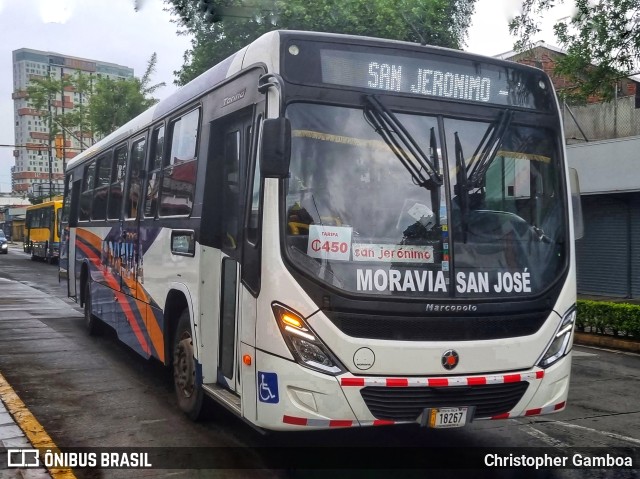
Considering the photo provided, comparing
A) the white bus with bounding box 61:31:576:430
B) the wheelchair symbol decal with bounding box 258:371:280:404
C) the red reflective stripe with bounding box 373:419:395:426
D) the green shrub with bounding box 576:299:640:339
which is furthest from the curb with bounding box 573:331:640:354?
the wheelchair symbol decal with bounding box 258:371:280:404

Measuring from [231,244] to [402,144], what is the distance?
164cm

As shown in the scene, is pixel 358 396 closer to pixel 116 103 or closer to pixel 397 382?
pixel 397 382

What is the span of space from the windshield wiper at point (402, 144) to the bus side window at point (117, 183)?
504 centimetres

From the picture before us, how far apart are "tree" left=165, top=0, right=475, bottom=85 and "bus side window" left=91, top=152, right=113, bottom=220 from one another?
9.59m

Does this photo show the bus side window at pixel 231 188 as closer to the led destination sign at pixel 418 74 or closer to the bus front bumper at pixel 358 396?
the led destination sign at pixel 418 74

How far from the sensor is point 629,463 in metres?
5.66

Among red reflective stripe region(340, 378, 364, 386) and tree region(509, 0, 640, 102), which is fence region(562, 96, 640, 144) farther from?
red reflective stripe region(340, 378, 364, 386)

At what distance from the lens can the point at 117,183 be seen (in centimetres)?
973

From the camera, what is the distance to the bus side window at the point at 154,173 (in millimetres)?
7820

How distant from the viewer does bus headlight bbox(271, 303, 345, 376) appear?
4.79 meters

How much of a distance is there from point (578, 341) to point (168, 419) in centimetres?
856

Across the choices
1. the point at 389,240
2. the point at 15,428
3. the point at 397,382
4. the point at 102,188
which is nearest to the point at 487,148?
the point at 389,240

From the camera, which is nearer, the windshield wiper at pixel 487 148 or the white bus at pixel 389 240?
the white bus at pixel 389 240

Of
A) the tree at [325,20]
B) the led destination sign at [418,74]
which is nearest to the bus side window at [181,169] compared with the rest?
the led destination sign at [418,74]
